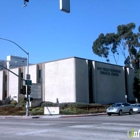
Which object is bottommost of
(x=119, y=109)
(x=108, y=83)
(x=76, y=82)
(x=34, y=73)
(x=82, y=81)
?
(x=119, y=109)

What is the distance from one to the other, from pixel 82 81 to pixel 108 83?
7.14 meters

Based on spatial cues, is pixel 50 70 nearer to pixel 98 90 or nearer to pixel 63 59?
pixel 63 59

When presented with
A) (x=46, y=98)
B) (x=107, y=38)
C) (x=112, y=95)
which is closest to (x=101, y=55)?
(x=107, y=38)

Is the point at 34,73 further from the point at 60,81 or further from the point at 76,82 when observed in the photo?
the point at 76,82

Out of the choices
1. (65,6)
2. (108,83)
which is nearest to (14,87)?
(108,83)

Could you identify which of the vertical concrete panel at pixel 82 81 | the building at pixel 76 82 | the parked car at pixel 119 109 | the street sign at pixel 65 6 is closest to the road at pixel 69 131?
the street sign at pixel 65 6

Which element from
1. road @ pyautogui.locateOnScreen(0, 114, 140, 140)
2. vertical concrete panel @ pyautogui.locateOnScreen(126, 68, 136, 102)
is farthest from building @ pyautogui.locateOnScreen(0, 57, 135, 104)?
road @ pyautogui.locateOnScreen(0, 114, 140, 140)

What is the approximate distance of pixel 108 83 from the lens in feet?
167

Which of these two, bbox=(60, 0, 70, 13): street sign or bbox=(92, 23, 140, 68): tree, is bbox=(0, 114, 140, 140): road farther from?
bbox=(92, 23, 140, 68): tree

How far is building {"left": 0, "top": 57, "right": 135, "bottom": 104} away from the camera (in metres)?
45.7

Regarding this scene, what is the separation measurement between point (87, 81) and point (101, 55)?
31682 millimetres

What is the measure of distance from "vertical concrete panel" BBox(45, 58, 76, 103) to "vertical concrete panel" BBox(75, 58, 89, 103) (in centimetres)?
84

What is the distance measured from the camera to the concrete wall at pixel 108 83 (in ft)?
160

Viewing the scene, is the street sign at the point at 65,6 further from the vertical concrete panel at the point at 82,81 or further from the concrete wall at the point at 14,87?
the concrete wall at the point at 14,87
